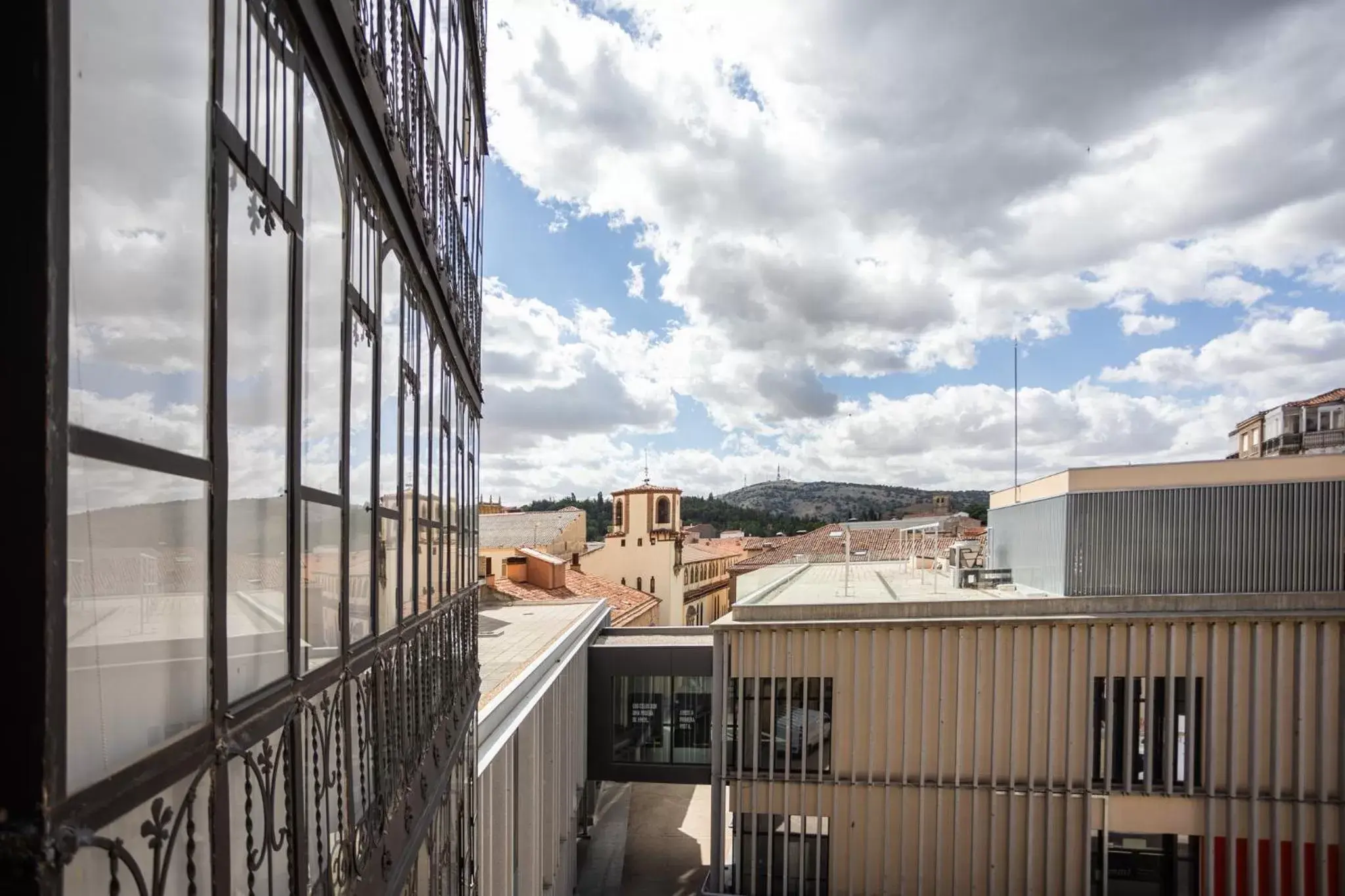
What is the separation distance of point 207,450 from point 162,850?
0.76 metres

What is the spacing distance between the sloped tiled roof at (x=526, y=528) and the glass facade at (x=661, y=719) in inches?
969

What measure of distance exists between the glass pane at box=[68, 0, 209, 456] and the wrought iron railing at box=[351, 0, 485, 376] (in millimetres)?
1226

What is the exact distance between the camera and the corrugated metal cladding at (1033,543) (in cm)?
1321

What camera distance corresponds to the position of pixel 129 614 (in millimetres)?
1242

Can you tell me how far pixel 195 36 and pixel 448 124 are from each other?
4.06m

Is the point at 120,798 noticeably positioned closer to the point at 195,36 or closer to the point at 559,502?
the point at 195,36

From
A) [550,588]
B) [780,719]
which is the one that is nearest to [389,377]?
[780,719]

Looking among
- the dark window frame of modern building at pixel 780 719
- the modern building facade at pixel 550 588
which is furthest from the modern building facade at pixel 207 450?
the modern building facade at pixel 550 588

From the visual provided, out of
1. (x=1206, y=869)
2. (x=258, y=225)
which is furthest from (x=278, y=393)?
(x=1206, y=869)

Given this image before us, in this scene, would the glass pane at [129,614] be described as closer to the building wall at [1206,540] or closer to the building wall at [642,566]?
the building wall at [1206,540]

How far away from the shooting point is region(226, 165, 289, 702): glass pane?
1684 mm

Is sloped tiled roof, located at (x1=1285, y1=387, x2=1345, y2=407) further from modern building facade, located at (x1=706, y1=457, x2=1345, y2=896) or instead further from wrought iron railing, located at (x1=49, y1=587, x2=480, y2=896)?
wrought iron railing, located at (x1=49, y1=587, x2=480, y2=896)

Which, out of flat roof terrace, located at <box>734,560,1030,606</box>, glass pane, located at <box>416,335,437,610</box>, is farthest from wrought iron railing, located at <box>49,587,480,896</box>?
flat roof terrace, located at <box>734,560,1030,606</box>

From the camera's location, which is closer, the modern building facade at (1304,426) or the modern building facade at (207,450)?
the modern building facade at (207,450)
